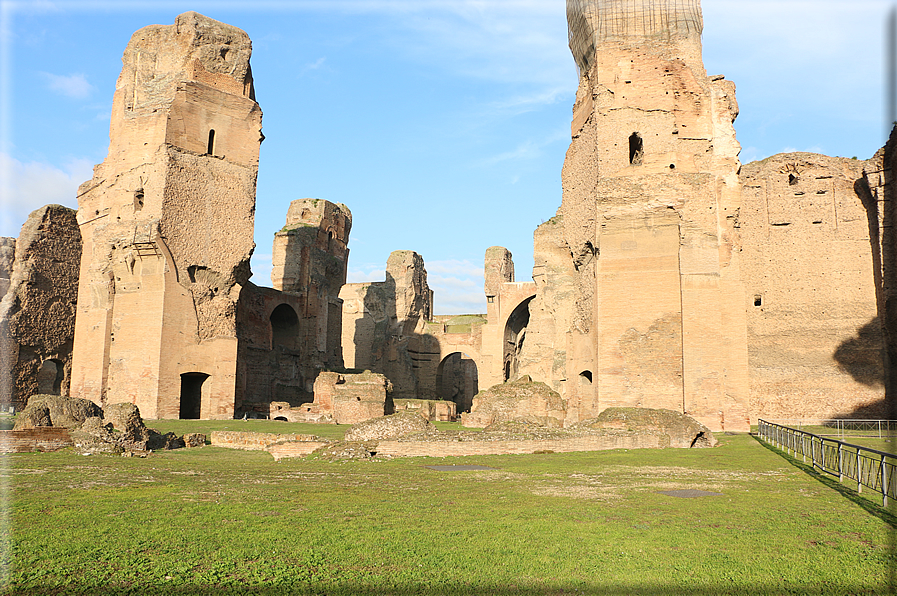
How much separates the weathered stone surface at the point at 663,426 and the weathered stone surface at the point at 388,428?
311 centimetres

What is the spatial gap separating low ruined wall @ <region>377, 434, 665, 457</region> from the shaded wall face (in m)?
9.66

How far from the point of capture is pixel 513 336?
110 feet

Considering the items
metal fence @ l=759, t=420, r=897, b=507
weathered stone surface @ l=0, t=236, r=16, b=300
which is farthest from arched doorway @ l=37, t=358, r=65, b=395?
metal fence @ l=759, t=420, r=897, b=507

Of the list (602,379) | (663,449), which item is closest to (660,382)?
(602,379)

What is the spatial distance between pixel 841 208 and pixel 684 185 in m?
6.58

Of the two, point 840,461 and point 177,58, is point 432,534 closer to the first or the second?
point 840,461

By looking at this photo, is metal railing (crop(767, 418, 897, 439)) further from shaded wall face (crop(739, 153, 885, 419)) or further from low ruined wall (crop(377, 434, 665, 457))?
low ruined wall (crop(377, 434, 665, 457))

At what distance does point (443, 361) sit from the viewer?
116 ft

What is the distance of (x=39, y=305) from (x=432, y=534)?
67.2 ft

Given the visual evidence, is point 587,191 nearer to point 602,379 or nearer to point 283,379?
point 602,379

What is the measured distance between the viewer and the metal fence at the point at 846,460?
18.9ft

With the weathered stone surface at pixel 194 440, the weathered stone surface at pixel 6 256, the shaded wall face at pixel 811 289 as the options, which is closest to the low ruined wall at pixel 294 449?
the weathered stone surface at pixel 194 440

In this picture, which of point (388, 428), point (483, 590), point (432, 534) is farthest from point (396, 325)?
point (483, 590)

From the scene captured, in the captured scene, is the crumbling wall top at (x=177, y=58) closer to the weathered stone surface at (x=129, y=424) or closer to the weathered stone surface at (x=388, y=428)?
the weathered stone surface at (x=129, y=424)
